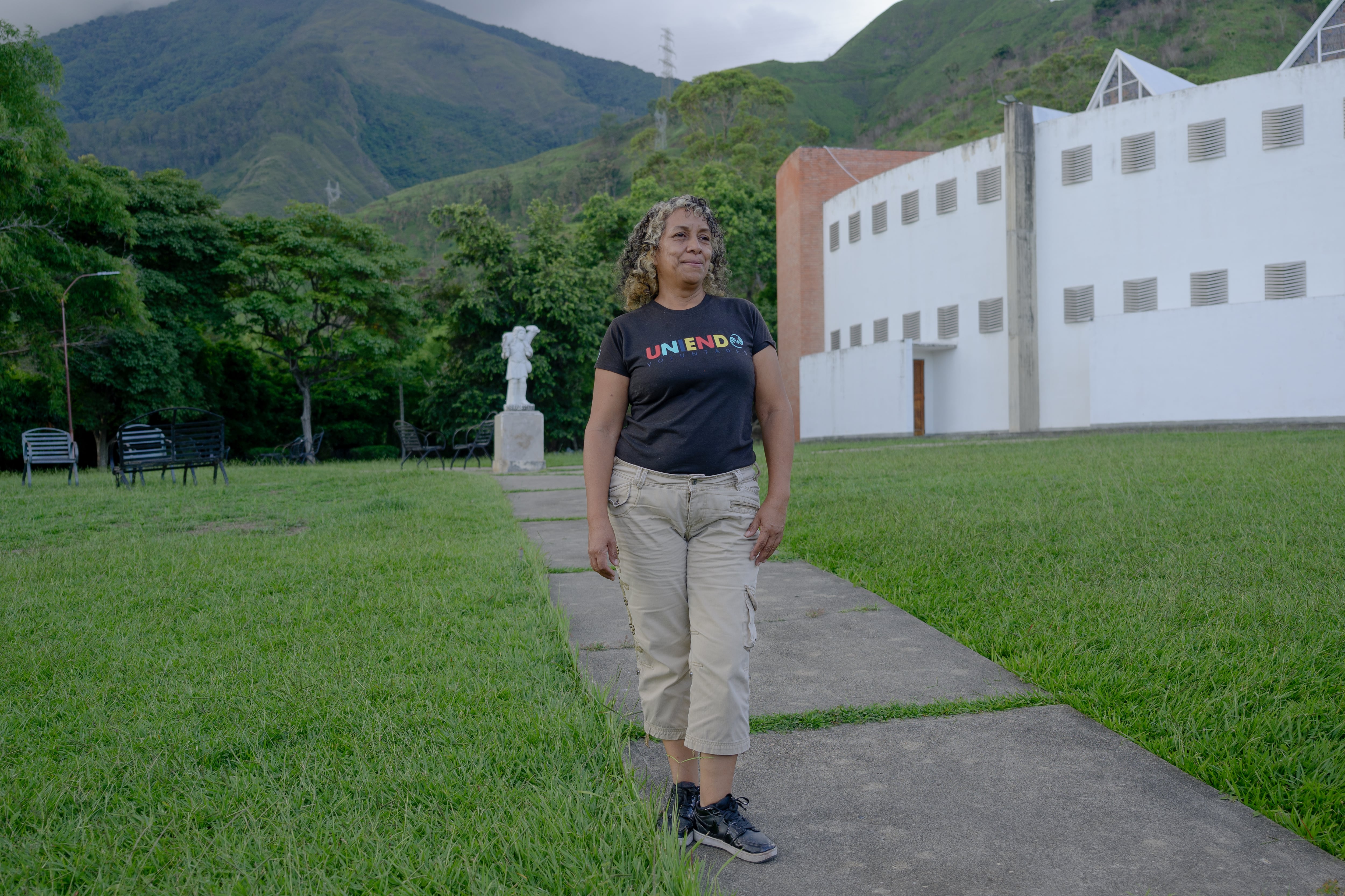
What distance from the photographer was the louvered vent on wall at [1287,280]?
2169 centimetres

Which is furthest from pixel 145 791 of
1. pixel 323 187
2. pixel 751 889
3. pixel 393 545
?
pixel 323 187

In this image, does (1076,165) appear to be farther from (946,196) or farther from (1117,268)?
(946,196)

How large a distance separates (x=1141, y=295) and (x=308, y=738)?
1001 inches

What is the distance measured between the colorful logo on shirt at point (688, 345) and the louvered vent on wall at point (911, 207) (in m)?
28.6

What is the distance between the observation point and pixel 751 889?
2.08 metres

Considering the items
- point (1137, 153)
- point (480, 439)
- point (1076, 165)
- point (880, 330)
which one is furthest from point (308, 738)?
point (880, 330)

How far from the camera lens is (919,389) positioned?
29.6m

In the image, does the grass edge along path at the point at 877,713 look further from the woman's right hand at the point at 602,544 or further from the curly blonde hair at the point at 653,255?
the curly blonde hair at the point at 653,255

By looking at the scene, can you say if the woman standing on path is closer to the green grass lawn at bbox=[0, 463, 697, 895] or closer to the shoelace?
the shoelace

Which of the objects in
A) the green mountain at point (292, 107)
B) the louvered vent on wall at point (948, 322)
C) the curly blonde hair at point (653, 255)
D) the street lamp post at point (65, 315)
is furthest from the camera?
the green mountain at point (292, 107)

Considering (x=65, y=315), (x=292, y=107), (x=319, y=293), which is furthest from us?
(x=292, y=107)

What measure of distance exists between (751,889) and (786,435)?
1.16 meters

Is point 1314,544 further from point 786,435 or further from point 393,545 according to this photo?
point 393,545

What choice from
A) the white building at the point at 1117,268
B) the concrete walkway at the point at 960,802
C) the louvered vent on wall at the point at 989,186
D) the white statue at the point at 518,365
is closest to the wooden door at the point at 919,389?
the white building at the point at 1117,268
